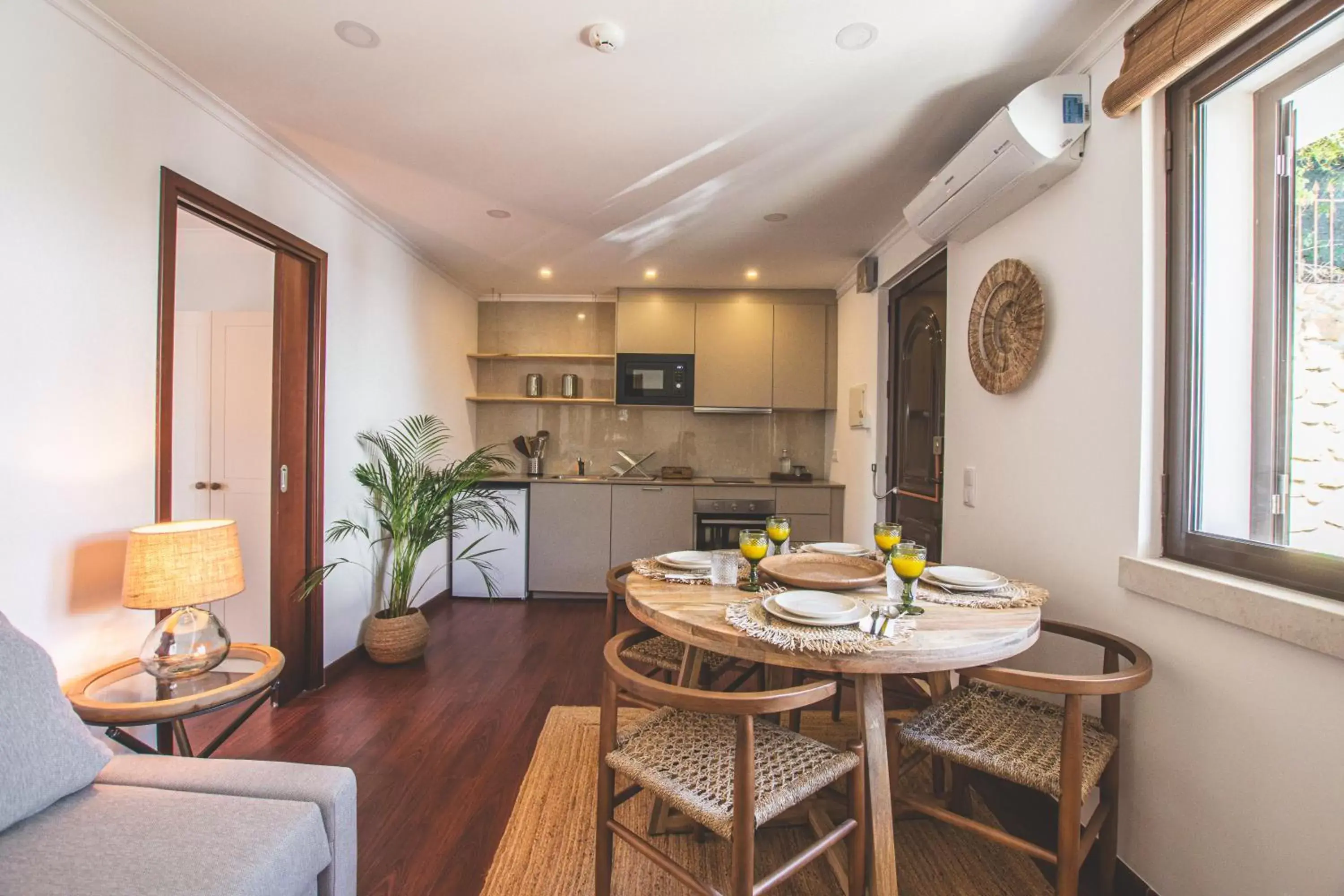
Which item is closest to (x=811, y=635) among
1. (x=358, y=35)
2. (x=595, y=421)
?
(x=358, y=35)

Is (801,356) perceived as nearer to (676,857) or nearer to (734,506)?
(734,506)

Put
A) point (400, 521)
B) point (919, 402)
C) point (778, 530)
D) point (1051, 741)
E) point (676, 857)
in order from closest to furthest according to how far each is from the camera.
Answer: point (1051, 741), point (676, 857), point (778, 530), point (919, 402), point (400, 521)

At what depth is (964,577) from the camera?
1.75m

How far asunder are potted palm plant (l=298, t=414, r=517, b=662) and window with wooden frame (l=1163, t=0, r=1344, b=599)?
317cm

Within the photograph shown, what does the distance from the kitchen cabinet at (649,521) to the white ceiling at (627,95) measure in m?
1.99

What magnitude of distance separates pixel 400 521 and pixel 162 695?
1.66 m

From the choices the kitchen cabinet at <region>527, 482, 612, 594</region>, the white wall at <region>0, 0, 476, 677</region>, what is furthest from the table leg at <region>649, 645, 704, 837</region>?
Result: the kitchen cabinet at <region>527, 482, 612, 594</region>

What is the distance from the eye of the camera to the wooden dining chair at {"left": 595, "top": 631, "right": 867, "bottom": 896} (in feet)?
3.74

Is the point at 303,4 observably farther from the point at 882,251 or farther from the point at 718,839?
the point at 882,251

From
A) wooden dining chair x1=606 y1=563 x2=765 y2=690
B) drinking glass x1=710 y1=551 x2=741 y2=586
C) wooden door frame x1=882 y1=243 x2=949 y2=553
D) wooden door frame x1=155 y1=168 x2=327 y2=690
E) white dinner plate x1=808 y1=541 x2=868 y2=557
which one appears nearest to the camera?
drinking glass x1=710 y1=551 x2=741 y2=586

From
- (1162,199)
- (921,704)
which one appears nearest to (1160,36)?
(1162,199)

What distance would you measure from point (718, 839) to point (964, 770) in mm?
803

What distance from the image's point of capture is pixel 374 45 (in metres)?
1.77

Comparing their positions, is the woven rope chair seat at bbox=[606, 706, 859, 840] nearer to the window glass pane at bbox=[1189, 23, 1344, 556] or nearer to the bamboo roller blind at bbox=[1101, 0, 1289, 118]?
the window glass pane at bbox=[1189, 23, 1344, 556]
